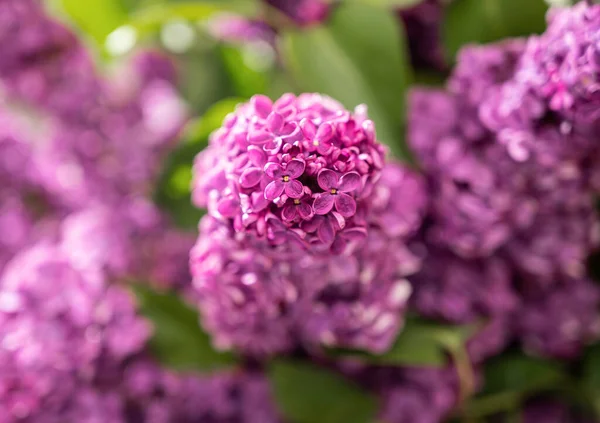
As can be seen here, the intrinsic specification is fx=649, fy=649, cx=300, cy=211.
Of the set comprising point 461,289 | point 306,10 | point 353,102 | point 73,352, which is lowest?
point 73,352

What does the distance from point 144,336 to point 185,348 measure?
0.04 m

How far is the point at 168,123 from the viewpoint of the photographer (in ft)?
2.62

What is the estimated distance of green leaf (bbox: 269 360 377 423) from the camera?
526 mm

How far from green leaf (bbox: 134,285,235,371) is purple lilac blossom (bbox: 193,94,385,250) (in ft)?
0.76

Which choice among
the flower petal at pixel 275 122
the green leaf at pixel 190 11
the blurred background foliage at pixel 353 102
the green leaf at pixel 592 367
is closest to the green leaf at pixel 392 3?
the blurred background foliage at pixel 353 102

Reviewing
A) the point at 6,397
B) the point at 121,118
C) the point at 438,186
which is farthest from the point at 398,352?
the point at 121,118

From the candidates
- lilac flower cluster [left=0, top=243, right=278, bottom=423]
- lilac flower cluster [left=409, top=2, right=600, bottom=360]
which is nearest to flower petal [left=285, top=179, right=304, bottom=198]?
lilac flower cluster [left=409, top=2, right=600, bottom=360]

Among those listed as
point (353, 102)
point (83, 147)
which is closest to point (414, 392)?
point (353, 102)

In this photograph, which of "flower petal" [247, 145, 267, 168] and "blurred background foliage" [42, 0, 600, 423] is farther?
"blurred background foliage" [42, 0, 600, 423]

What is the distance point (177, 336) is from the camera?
555mm

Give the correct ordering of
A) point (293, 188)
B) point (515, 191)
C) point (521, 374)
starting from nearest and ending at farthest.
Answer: point (293, 188) → point (515, 191) → point (521, 374)

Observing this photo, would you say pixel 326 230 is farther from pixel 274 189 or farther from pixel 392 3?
pixel 392 3

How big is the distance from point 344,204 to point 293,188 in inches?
1.1

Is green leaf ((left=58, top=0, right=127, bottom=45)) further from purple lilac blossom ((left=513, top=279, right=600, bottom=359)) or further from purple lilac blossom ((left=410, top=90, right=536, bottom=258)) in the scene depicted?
purple lilac blossom ((left=513, top=279, right=600, bottom=359))
